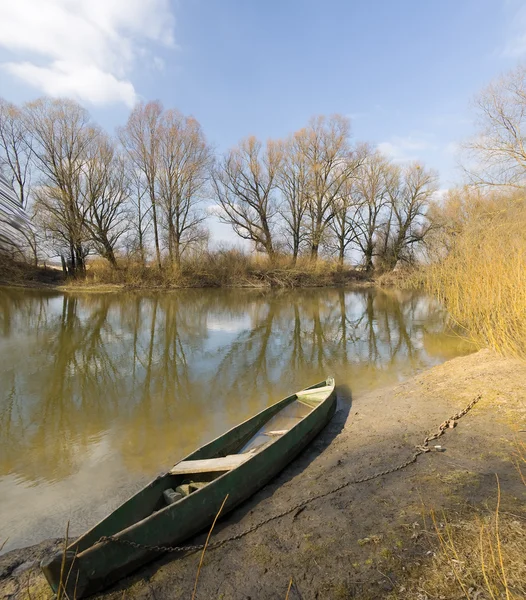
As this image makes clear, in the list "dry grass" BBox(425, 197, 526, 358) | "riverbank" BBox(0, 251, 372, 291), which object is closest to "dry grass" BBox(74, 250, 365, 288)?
"riverbank" BBox(0, 251, 372, 291)

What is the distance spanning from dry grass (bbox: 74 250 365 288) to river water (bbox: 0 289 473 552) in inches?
419

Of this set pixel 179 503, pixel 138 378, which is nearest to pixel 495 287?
pixel 179 503

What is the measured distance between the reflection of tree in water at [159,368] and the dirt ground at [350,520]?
180 cm

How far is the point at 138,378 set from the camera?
26.3 feet

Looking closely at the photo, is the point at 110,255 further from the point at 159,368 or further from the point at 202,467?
the point at 202,467

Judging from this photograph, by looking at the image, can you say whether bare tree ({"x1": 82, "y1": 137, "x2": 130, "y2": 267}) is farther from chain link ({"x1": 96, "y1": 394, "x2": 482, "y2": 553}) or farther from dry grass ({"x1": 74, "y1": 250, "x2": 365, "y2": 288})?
chain link ({"x1": 96, "y1": 394, "x2": 482, "y2": 553})

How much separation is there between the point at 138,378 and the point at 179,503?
5.55m

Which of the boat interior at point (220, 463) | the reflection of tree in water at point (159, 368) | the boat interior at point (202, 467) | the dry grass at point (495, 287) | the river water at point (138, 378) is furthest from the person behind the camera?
the dry grass at point (495, 287)

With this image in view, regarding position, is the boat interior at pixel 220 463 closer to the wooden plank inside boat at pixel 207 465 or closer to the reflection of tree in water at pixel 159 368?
the wooden plank inside boat at pixel 207 465

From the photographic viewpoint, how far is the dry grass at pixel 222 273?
28.5m

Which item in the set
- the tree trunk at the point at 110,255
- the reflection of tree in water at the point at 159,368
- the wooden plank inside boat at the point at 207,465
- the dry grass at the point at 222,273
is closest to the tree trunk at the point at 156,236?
the dry grass at the point at 222,273

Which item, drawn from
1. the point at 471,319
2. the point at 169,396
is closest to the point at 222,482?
the point at 169,396

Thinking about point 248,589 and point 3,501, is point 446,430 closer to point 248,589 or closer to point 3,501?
point 248,589

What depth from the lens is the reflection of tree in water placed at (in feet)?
17.1
